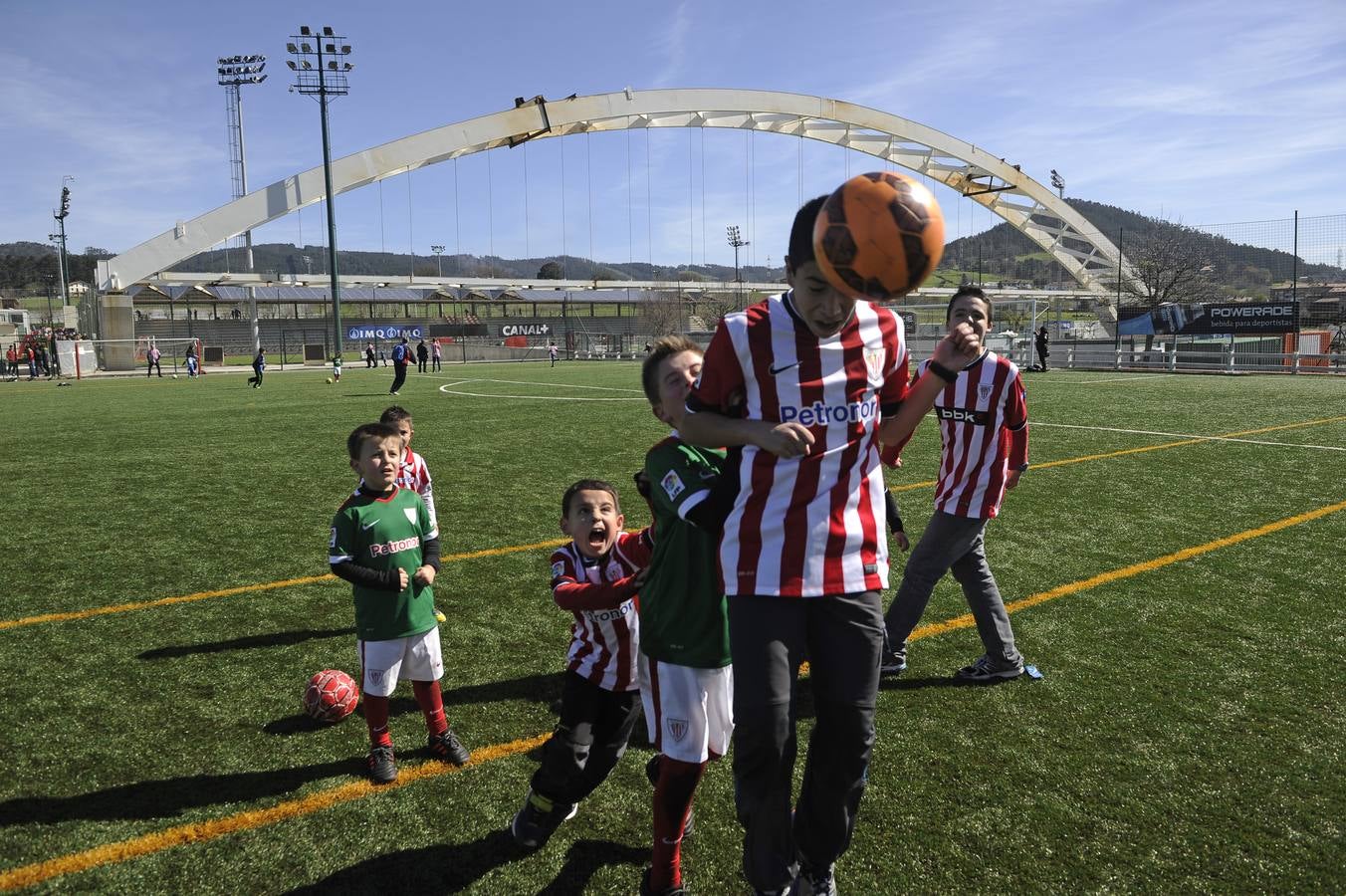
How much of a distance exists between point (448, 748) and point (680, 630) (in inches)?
64.0

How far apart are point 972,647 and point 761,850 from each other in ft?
9.62

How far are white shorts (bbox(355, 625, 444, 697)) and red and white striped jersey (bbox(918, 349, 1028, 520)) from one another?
248 cm

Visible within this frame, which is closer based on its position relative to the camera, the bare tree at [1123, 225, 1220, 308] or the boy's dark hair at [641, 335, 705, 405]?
the boy's dark hair at [641, 335, 705, 405]

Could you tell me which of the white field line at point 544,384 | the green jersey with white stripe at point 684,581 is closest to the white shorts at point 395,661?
the green jersey with white stripe at point 684,581

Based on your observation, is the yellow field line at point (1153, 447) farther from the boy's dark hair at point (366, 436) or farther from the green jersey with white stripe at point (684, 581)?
the green jersey with white stripe at point (684, 581)

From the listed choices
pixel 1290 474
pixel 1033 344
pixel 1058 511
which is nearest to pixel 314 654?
pixel 1058 511

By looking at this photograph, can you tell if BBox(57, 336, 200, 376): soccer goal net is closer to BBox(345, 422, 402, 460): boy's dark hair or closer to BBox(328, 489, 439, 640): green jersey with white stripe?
BBox(345, 422, 402, 460): boy's dark hair

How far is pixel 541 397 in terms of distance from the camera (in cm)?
2261

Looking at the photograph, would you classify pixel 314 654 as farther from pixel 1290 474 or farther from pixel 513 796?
pixel 1290 474

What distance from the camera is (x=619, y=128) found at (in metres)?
63.5

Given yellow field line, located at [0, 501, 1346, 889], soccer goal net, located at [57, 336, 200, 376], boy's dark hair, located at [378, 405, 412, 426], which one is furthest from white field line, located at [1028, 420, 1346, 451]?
soccer goal net, located at [57, 336, 200, 376]

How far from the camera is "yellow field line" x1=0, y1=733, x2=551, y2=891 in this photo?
2.87 m

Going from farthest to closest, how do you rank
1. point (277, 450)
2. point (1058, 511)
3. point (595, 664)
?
1. point (277, 450)
2. point (1058, 511)
3. point (595, 664)

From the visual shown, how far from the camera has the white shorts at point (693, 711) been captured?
2.54 m
